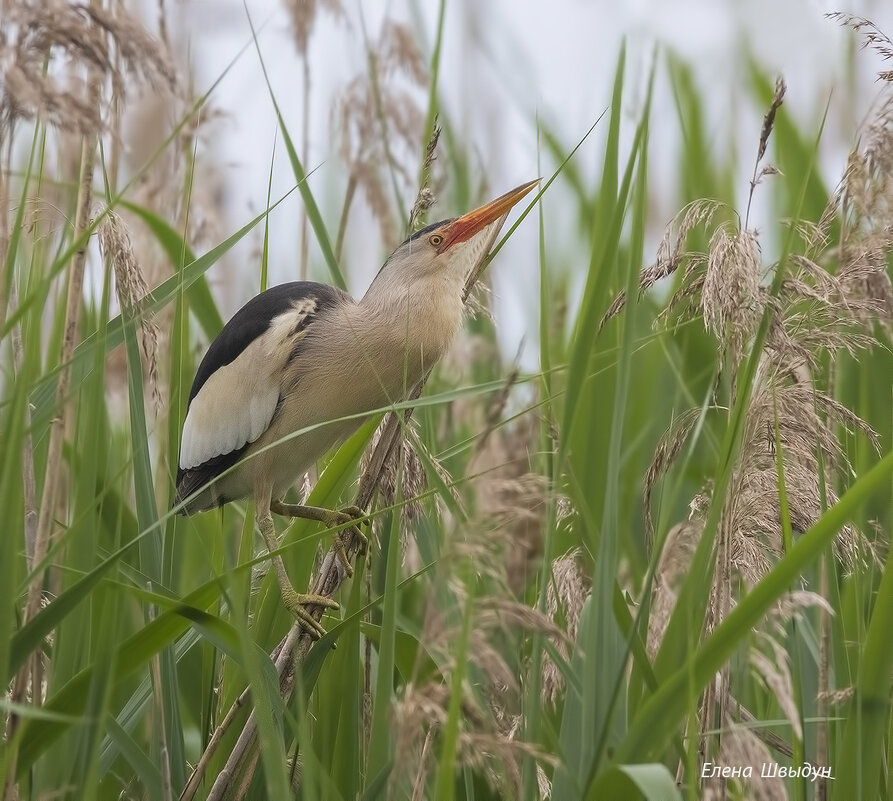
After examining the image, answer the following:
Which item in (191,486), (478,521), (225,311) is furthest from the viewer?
(225,311)

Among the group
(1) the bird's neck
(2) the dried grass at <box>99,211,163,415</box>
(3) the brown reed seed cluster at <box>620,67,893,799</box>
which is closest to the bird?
(1) the bird's neck

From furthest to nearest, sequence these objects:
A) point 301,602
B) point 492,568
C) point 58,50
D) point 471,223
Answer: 1. point 471,223
2. point 301,602
3. point 58,50
4. point 492,568

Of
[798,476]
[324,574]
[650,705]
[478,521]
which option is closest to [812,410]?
[798,476]

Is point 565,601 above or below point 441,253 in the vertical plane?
below

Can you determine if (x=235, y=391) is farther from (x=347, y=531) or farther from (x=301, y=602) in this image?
(x=301, y=602)

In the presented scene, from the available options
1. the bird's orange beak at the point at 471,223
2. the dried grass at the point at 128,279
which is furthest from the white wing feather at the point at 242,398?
the dried grass at the point at 128,279

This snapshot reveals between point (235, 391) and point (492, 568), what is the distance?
1325mm

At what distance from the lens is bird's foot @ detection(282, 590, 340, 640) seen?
5.65ft

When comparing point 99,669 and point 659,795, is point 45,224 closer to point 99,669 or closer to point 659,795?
point 99,669

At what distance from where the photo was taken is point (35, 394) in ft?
5.41

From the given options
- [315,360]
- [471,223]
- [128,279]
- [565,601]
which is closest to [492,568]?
[565,601]

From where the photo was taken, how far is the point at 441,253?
2.34 meters

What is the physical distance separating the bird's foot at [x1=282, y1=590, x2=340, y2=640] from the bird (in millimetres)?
280

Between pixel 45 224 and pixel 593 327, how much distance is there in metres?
1.17
